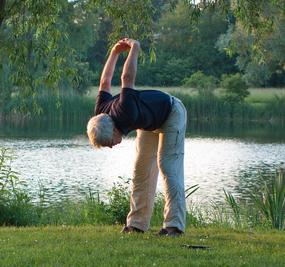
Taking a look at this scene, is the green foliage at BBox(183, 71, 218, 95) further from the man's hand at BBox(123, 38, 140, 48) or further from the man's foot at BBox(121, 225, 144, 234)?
the man's hand at BBox(123, 38, 140, 48)

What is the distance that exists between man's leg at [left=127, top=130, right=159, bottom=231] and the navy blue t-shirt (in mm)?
314

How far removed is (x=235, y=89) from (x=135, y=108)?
38.4 metres

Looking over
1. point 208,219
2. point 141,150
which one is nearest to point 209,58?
point 208,219

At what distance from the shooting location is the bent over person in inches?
258

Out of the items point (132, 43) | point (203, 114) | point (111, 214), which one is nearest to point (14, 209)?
point (111, 214)

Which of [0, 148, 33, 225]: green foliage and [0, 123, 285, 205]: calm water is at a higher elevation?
[0, 148, 33, 225]: green foliage

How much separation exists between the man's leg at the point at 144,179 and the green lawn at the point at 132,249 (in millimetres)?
191

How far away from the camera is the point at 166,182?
704cm

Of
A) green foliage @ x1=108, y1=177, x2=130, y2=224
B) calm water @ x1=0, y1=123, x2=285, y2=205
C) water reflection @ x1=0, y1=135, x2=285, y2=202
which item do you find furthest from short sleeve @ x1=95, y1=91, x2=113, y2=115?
water reflection @ x1=0, y1=135, x2=285, y2=202

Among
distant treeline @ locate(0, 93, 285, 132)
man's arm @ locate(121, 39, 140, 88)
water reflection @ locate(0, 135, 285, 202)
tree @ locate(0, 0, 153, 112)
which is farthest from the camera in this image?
distant treeline @ locate(0, 93, 285, 132)

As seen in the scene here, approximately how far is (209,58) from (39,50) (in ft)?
173

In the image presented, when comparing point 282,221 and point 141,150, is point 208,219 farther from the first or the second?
point 141,150

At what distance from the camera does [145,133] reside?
728cm

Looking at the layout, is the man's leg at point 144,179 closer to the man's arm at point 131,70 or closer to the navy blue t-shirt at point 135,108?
the navy blue t-shirt at point 135,108
